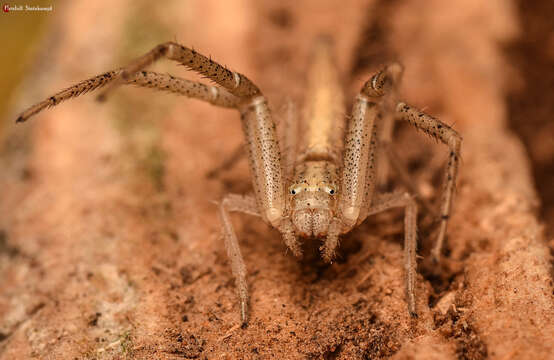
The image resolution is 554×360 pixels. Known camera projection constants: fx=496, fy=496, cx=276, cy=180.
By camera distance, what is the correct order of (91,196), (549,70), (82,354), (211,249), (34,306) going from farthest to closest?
(549,70) → (91,196) → (211,249) → (34,306) → (82,354)

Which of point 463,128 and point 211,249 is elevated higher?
point 463,128

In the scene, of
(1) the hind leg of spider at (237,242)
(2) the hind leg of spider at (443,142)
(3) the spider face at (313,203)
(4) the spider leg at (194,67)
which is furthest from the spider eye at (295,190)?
(2) the hind leg of spider at (443,142)

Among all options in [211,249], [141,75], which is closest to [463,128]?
[211,249]

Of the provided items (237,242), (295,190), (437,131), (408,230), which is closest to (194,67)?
(295,190)

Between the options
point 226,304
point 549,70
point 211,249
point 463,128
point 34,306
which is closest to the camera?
point 226,304

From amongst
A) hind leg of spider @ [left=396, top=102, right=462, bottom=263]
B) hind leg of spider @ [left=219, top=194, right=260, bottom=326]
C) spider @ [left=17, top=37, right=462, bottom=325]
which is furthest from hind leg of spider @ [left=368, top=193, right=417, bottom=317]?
hind leg of spider @ [left=219, top=194, right=260, bottom=326]

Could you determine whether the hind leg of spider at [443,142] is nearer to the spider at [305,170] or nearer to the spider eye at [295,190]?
the spider at [305,170]

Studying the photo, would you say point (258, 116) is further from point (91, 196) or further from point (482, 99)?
point (482, 99)
